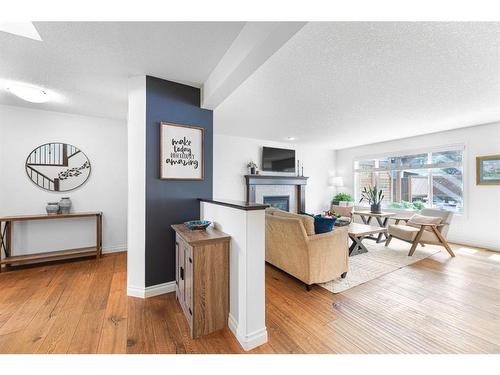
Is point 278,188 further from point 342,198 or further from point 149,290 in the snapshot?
point 149,290

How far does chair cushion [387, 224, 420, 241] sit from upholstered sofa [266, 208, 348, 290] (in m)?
1.80

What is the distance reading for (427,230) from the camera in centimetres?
354

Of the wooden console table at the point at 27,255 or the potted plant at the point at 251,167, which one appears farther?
the potted plant at the point at 251,167

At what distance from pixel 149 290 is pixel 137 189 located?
3.57 feet

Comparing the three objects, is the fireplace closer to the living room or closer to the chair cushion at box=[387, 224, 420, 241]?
the living room

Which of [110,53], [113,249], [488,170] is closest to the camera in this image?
[110,53]

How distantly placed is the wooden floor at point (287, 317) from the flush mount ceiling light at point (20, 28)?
234cm

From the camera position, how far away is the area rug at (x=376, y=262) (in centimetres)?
253

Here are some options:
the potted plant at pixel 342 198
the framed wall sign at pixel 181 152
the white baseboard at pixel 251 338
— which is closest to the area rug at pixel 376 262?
the white baseboard at pixel 251 338

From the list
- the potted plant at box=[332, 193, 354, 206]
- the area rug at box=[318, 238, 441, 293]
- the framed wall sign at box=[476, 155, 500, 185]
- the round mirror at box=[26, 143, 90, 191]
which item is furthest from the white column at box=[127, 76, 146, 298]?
the framed wall sign at box=[476, 155, 500, 185]

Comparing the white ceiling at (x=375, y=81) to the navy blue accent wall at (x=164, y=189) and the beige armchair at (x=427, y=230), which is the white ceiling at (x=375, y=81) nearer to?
the navy blue accent wall at (x=164, y=189)

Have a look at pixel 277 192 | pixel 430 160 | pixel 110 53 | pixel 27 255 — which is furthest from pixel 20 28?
pixel 430 160

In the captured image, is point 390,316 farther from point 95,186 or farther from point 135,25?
point 95,186

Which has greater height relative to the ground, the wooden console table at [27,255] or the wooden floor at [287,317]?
the wooden console table at [27,255]
